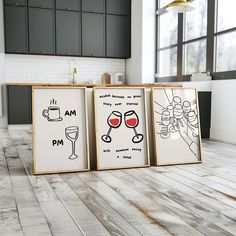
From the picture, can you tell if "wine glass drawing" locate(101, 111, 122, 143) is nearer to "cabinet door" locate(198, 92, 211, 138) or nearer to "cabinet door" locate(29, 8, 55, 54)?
"cabinet door" locate(198, 92, 211, 138)

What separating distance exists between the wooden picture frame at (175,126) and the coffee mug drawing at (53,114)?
89cm

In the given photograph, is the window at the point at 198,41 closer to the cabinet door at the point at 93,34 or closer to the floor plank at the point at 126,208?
the cabinet door at the point at 93,34

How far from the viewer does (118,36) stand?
23.6ft

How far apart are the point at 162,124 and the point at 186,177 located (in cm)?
65

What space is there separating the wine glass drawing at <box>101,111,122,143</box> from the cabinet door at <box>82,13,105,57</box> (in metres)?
4.19

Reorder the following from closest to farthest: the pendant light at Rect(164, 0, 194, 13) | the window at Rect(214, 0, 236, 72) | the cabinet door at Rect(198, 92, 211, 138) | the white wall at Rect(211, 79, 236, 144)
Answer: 1. the pendant light at Rect(164, 0, 194, 13)
2. the white wall at Rect(211, 79, 236, 144)
3. the window at Rect(214, 0, 236, 72)
4. the cabinet door at Rect(198, 92, 211, 138)

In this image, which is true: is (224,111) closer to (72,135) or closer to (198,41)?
(198,41)

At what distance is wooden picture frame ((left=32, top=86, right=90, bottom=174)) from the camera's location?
2.83 meters

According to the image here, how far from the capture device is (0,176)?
108 inches

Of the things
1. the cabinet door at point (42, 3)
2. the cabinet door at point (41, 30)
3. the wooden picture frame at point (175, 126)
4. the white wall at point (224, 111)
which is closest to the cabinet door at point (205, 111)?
the white wall at point (224, 111)

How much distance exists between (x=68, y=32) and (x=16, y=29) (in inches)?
39.4

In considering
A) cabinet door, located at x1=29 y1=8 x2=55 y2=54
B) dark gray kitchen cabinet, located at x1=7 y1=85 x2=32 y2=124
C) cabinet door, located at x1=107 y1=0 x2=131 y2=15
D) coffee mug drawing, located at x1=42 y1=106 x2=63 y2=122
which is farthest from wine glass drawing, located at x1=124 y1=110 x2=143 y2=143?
cabinet door, located at x1=107 y1=0 x2=131 y2=15

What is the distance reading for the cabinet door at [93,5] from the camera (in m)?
6.90

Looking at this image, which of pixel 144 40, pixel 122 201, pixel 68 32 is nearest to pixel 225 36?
pixel 144 40
